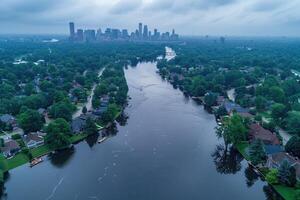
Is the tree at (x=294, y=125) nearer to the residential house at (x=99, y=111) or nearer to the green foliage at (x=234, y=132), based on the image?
the green foliage at (x=234, y=132)

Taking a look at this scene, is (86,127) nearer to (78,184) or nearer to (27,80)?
(78,184)

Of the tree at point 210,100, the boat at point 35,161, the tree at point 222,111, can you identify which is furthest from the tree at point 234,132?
the boat at point 35,161

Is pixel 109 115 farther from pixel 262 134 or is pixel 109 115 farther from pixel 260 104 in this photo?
pixel 260 104

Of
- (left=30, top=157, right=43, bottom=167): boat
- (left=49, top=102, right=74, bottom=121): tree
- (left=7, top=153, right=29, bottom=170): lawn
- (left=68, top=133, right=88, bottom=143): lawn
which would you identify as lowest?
(left=30, top=157, right=43, bottom=167): boat

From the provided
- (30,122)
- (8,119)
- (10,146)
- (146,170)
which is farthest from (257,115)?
(8,119)

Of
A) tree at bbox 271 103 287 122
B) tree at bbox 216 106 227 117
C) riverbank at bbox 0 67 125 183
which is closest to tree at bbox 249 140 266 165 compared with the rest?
tree at bbox 271 103 287 122

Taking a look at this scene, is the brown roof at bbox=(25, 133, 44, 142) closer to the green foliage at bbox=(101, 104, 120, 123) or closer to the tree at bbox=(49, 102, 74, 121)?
the tree at bbox=(49, 102, 74, 121)
